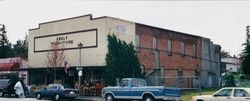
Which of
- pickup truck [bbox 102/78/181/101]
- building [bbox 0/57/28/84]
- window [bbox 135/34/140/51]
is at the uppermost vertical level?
window [bbox 135/34/140/51]

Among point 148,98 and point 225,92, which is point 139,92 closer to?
point 148,98

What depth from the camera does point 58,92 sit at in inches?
1369

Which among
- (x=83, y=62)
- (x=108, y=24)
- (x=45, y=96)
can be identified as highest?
(x=108, y=24)

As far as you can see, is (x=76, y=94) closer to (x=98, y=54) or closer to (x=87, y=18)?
(x=98, y=54)

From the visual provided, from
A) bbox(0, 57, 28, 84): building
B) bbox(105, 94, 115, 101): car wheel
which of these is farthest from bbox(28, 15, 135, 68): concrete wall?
bbox(105, 94, 115, 101): car wheel

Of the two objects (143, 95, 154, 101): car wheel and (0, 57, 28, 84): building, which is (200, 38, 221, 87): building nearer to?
(0, 57, 28, 84): building

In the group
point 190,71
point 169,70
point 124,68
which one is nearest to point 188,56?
point 190,71

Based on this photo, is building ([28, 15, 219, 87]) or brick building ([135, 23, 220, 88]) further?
brick building ([135, 23, 220, 88])

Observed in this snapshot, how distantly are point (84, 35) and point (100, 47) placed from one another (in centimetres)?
244

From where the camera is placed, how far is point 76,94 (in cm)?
3534

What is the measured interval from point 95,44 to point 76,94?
6.97 m

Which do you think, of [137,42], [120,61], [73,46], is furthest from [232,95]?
[73,46]

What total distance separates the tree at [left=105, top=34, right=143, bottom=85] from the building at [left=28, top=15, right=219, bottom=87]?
0.74m

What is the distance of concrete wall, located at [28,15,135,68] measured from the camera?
40.5 metres
